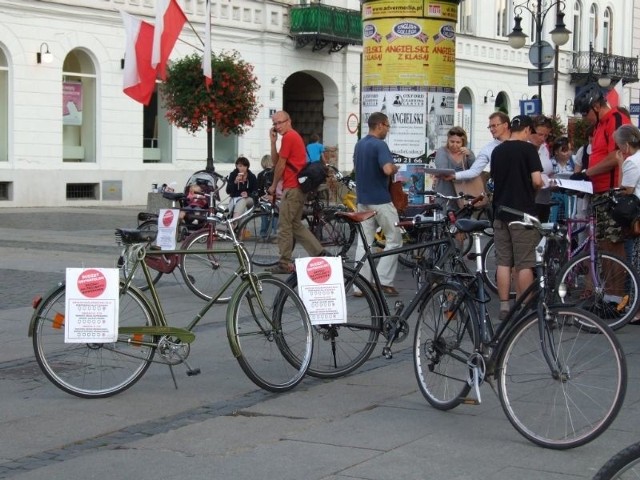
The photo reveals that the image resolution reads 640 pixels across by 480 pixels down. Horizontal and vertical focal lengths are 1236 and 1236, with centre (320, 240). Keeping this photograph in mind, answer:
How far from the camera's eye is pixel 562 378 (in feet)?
20.0

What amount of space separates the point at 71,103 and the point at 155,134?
9.23 feet

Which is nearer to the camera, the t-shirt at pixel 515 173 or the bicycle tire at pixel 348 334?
the bicycle tire at pixel 348 334

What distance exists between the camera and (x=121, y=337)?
23.9 ft

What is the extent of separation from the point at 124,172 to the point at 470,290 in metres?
22.8

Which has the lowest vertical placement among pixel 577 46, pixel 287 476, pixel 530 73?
pixel 287 476

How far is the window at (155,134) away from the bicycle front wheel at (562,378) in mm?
24329

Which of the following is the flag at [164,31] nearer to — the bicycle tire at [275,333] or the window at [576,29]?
the bicycle tire at [275,333]

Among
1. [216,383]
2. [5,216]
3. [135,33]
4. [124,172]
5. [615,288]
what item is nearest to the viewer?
[216,383]

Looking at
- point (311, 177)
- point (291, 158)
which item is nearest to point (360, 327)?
point (311, 177)

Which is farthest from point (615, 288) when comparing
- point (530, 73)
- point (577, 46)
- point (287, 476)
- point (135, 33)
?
point (577, 46)

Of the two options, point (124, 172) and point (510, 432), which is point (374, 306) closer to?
point (510, 432)

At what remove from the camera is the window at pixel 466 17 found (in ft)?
137

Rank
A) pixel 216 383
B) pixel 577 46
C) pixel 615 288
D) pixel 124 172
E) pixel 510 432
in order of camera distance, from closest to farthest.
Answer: pixel 510 432 < pixel 216 383 < pixel 615 288 < pixel 124 172 < pixel 577 46

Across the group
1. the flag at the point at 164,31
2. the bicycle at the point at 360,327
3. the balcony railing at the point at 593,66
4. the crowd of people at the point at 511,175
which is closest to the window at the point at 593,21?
the balcony railing at the point at 593,66
